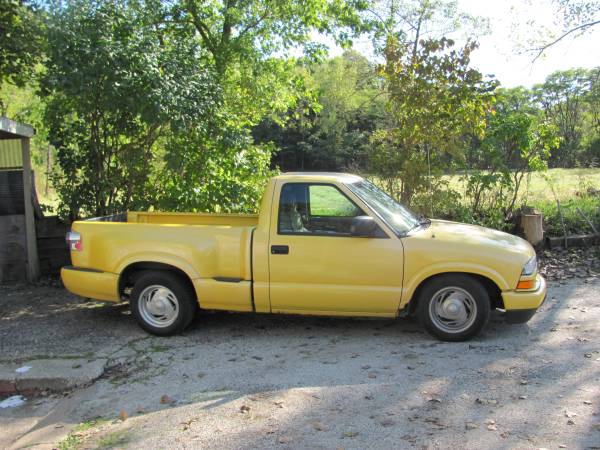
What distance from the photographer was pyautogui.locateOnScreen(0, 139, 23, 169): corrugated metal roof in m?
8.73

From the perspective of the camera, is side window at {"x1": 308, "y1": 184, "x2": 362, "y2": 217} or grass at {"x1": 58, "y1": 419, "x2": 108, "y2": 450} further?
side window at {"x1": 308, "y1": 184, "x2": 362, "y2": 217}

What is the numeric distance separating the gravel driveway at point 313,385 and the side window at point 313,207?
3.94 ft

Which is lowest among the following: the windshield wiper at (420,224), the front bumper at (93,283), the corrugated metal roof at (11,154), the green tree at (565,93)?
the front bumper at (93,283)

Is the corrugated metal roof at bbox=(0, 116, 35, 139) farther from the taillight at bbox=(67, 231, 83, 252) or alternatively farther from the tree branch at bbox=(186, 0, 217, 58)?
the tree branch at bbox=(186, 0, 217, 58)

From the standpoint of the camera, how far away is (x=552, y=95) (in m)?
62.7

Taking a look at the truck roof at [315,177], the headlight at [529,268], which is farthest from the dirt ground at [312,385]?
the truck roof at [315,177]

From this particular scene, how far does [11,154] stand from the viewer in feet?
28.7

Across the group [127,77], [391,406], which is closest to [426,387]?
[391,406]

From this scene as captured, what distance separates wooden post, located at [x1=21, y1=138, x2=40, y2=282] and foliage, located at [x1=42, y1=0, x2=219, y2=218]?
427 mm

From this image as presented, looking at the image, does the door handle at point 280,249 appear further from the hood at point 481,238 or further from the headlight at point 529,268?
the headlight at point 529,268

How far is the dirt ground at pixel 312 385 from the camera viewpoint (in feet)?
12.8

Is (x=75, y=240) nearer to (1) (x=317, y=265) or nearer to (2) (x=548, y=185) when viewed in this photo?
(1) (x=317, y=265)

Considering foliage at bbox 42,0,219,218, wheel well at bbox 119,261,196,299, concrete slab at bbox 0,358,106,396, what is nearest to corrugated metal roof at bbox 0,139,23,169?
foliage at bbox 42,0,219,218

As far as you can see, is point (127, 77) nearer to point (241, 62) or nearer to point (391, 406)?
point (241, 62)
